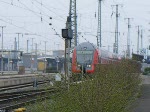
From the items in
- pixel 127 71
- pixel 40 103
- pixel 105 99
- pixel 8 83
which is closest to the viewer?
pixel 105 99

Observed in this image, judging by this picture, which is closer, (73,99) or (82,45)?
(73,99)

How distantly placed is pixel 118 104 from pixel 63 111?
51.2 inches

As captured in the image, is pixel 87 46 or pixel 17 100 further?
pixel 87 46

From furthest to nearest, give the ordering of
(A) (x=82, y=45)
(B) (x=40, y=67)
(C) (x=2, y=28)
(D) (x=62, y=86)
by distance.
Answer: (B) (x=40, y=67) → (C) (x=2, y=28) → (A) (x=82, y=45) → (D) (x=62, y=86)

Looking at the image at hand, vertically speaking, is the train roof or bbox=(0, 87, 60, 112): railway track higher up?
the train roof

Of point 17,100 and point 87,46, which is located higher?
point 87,46

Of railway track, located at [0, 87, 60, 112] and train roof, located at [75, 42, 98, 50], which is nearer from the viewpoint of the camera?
railway track, located at [0, 87, 60, 112]

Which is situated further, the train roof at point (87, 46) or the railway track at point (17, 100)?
the train roof at point (87, 46)

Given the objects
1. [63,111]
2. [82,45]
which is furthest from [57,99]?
[82,45]

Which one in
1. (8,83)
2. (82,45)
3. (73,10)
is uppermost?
(73,10)

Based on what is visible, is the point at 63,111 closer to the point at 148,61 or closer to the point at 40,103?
the point at 40,103

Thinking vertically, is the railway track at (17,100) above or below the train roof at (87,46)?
below

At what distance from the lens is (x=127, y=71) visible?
64.1 ft

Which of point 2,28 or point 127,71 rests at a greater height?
point 2,28
